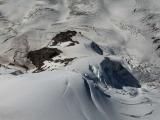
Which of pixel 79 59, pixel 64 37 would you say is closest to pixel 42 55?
pixel 64 37

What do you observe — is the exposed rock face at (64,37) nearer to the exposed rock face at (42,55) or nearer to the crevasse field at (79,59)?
the crevasse field at (79,59)

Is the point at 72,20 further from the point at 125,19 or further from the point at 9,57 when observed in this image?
the point at 9,57

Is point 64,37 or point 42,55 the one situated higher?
point 64,37

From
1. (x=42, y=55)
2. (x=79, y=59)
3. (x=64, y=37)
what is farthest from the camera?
(x=64, y=37)

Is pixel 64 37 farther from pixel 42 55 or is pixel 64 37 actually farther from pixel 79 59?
pixel 79 59

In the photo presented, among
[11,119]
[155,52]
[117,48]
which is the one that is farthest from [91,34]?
[11,119]

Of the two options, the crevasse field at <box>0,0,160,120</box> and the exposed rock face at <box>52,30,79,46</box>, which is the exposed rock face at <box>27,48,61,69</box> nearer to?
the crevasse field at <box>0,0,160,120</box>

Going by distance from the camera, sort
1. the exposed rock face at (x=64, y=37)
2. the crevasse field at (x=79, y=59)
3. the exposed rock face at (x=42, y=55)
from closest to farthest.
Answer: the crevasse field at (x=79, y=59) < the exposed rock face at (x=42, y=55) < the exposed rock face at (x=64, y=37)

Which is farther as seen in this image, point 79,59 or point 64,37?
point 64,37

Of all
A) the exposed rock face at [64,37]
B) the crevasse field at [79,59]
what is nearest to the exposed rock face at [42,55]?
the crevasse field at [79,59]
